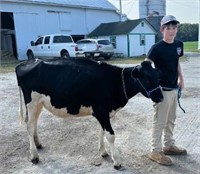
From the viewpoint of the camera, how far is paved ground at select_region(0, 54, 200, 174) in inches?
175

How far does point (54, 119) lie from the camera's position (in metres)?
6.96

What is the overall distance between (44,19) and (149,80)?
87.1 ft

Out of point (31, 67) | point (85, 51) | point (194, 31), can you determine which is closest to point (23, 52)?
point (85, 51)

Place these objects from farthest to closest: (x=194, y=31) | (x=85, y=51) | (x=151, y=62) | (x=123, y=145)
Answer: (x=194, y=31) → (x=85, y=51) → (x=123, y=145) → (x=151, y=62)

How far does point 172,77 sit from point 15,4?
83.0 ft

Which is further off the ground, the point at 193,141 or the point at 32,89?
the point at 32,89

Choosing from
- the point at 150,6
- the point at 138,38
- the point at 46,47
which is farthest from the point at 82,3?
the point at 150,6

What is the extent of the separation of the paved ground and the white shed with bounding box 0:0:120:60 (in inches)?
815

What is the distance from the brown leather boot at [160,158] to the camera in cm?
448

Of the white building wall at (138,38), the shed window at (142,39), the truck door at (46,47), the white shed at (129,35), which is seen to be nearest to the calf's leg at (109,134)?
the truck door at (46,47)

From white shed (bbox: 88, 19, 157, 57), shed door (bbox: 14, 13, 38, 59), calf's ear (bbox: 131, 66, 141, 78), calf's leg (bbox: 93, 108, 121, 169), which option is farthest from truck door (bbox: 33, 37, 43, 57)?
calf's ear (bbox: 131, 66, 141, 78)

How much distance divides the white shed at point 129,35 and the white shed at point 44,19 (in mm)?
1802

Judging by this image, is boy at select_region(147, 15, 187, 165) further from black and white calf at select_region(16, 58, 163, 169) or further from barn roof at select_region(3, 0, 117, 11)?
barn roof at select_region(3, 0, 117, 11)

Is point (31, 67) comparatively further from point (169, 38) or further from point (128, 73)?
point (169, 38)
